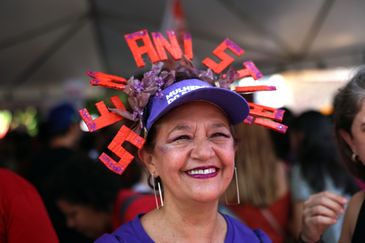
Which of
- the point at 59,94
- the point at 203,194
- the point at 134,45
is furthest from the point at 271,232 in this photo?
the point at 59,94

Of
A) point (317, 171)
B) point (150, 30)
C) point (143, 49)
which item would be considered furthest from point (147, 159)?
point (150, 30)

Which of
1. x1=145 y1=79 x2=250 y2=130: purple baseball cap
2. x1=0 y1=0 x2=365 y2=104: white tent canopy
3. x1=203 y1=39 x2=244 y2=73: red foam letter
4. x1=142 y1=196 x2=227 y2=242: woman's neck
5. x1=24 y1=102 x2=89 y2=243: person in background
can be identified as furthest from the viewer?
x1=0 y1=0 x2=365 y2=104: white tent canopy

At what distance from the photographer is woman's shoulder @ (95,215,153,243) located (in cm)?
157

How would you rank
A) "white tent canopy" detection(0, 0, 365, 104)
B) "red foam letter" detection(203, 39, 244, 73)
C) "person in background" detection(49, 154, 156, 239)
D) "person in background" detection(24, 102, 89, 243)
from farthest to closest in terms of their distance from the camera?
1. "white tent canopy" detection(0, 0, 365, 104)
2. "person in background" detection(24, 102, 89, 243)
3. "person in background" detection(49, 154, 156, 239)
4. "red foam letter" detection(203, 39, 244, 73)

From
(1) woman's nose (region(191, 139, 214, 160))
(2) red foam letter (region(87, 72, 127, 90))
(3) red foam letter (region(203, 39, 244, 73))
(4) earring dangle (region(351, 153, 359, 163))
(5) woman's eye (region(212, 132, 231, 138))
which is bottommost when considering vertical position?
(4) earring dangle (region(351, 153, 359, 163))

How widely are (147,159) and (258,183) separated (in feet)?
4.04

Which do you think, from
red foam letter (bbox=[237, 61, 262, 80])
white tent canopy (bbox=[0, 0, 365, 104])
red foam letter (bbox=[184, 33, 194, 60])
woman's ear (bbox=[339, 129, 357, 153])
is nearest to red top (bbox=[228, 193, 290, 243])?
woman's ear (bbox=[339, 129, 357, 153])

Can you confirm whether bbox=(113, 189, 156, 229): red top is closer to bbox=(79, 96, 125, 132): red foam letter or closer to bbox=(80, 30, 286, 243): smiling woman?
bbox=(80, 30, 286, 243): smiling woman

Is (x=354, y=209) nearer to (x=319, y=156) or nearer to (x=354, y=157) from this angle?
(x=354, y=157)

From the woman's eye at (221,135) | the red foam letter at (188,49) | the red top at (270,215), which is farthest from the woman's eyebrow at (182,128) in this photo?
the red top at (270,215)

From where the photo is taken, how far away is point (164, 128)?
1613mm

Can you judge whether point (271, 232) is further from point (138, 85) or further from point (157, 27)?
point (157, 27)

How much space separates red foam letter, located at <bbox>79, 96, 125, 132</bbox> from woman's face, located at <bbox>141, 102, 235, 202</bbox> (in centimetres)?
16

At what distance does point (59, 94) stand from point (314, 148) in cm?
647
